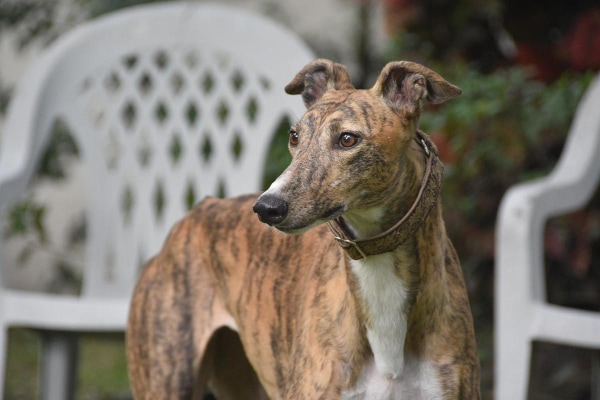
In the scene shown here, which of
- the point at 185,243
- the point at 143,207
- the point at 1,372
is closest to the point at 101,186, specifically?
the point at 143,207

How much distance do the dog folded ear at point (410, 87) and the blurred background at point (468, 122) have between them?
7.12 ft

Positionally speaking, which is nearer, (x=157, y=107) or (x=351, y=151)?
(x=351, y=151)

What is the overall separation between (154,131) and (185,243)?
6.15 ft

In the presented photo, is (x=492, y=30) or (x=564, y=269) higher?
(x=492, y=30)

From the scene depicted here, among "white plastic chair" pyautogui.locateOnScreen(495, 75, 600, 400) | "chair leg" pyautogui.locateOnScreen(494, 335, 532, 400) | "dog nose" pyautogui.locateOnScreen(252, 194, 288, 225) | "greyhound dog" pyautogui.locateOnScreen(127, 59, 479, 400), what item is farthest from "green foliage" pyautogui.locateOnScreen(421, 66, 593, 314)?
"dog nose" pyautogui.locateOnScreen(252, 194, 288, 225)

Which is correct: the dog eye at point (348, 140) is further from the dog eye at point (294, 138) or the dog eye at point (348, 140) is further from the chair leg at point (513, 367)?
the chair leg at point (513, 367)

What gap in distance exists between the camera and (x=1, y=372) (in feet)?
13.2

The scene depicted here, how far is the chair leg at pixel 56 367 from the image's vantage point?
4.29 m

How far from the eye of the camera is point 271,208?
2236 mm

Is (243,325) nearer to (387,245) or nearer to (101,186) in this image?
(387,245)

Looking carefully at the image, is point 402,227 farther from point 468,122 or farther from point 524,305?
point 468,122

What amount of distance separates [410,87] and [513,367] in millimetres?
1495

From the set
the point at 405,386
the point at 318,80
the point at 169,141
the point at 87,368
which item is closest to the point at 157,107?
the point at 169,141

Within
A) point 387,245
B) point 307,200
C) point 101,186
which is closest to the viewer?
point 307,200
